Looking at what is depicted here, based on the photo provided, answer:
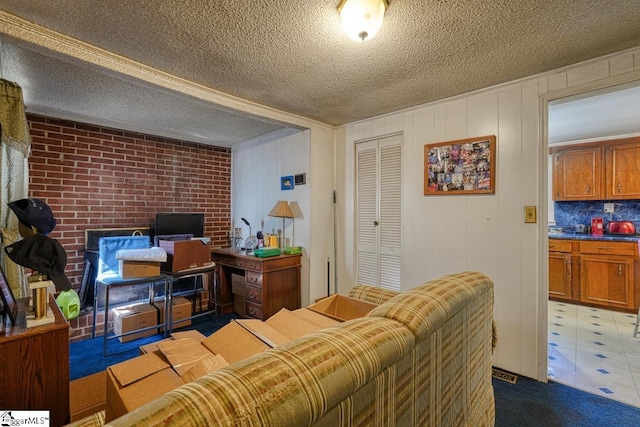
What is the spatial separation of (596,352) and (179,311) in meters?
4.06

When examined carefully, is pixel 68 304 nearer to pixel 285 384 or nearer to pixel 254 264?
pixel 254 264

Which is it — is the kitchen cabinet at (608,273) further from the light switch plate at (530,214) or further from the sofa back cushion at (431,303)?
the sofa back cushion at (431,303)

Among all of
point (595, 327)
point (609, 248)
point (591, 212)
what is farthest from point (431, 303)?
point (591, 212)

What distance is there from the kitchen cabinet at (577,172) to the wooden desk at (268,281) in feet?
13.4

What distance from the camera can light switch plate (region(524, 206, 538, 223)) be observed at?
6.95 ft

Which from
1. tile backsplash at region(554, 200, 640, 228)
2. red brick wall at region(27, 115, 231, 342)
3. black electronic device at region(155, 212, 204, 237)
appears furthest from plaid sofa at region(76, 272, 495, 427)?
tile backsplash at region(554, 200, 640, 228)

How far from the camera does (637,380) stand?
84.4 inches

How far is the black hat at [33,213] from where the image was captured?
127 centimetres

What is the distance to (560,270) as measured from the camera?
4012 mm

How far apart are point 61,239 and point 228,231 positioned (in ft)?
6.09

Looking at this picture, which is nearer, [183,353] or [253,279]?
[183,353]

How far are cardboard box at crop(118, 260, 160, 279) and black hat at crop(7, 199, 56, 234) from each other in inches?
56.5

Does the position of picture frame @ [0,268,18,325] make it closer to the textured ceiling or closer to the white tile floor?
the textured ceiling

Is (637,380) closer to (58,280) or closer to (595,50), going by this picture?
(595,50)
